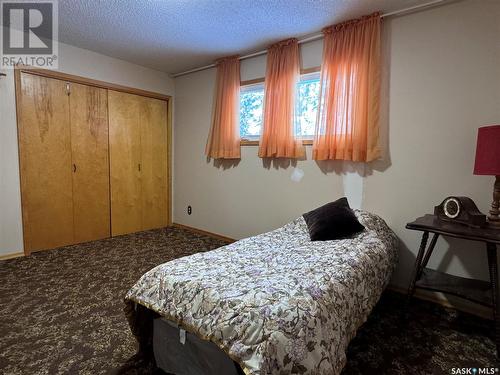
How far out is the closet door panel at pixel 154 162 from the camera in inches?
162

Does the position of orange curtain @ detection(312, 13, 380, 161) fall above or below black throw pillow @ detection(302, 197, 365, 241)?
above

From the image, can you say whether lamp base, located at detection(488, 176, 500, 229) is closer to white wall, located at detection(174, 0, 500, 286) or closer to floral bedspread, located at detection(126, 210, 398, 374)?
white wall, located at detection(174, 0, 500, 286)

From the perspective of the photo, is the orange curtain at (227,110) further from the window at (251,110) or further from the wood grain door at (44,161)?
the wood grain door at (44,161)

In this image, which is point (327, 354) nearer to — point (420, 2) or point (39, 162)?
point (420, 2)

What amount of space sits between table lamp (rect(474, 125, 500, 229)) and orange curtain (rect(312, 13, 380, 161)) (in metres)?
0.76

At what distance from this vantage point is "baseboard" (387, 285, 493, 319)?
2.07 m

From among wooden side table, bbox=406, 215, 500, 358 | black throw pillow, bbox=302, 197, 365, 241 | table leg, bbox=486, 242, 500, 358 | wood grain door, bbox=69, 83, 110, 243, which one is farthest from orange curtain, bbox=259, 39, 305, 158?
wood grain door, bbox=69, 83, 110, 243

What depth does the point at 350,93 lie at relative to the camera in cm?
254

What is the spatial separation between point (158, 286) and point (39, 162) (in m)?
2.71

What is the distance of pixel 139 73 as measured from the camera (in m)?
3.92

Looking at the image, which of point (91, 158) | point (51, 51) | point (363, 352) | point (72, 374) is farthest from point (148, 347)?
point (51, 51)

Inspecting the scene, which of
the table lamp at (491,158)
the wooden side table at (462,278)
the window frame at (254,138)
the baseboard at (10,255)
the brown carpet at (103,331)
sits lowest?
the brown carpet at (103,331)

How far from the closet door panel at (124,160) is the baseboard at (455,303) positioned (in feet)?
11.4

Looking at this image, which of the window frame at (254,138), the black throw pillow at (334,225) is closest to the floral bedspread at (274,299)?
the black throw pillow at (334,225)
